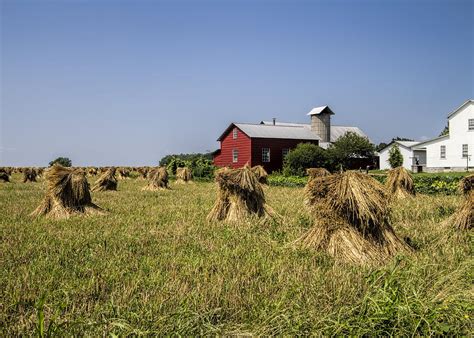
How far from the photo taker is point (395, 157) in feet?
181

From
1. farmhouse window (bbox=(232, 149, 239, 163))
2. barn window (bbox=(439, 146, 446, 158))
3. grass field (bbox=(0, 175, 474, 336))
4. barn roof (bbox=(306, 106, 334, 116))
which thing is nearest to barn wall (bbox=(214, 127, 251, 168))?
farmhouse window (bbox=(232, 149, 239, 163))

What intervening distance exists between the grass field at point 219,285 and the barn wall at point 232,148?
39295 mm

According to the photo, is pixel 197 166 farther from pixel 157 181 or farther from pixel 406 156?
pixel 406 156

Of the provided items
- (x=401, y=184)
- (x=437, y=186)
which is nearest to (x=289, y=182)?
(x=437, y=186)

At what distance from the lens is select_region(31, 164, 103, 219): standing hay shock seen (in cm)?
1373

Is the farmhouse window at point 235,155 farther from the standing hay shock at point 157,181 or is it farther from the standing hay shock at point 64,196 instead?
the standing hay shock at point 64,196

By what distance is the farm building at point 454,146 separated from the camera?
1937 inches

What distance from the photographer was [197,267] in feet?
22.9

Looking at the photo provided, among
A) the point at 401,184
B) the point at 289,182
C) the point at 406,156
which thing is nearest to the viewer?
the point at 401,184

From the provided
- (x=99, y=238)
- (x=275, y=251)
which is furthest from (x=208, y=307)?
(x=99, y=238)

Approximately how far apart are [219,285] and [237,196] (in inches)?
280

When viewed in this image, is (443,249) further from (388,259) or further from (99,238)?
(99,238)

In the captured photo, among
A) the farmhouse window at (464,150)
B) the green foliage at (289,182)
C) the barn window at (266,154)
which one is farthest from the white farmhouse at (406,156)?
the green foliage at (289,182)

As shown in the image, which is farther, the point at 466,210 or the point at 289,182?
the point at 289,182
